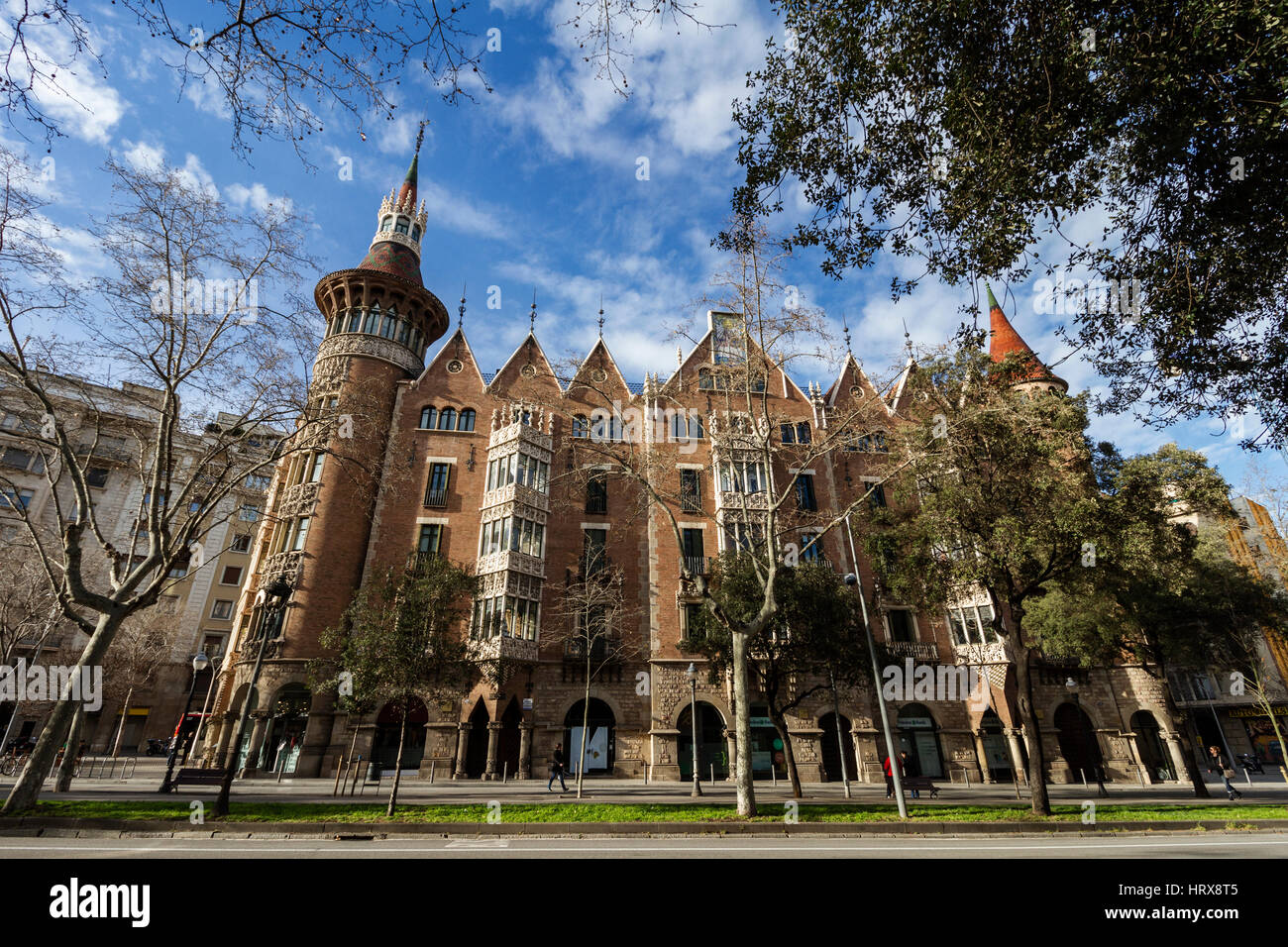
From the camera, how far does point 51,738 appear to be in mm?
12867

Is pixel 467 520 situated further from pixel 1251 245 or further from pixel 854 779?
pixel 1251 245

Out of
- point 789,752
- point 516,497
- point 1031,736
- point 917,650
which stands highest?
point 516,497

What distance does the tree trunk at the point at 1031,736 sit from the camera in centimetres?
1548

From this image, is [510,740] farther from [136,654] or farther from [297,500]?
[136,654]

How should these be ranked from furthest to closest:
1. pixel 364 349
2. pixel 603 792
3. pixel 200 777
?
pixel 364 349
pixel 603 792
pixel 200 777

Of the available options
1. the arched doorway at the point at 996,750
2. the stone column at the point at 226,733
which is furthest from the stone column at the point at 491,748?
the arched doorway at the point at 996,750

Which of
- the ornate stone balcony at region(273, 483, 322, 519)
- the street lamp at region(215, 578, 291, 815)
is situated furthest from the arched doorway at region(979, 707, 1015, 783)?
the ornate stone balcony at region(273, 483, 322, 519)

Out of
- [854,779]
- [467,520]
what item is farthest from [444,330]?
[854,779]

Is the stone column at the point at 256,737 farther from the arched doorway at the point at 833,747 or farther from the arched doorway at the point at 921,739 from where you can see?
the arched doorway at the point at 921,739

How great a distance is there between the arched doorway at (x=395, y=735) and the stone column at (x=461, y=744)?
183 centimetres

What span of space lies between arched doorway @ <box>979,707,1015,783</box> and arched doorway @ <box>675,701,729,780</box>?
12.7 metres

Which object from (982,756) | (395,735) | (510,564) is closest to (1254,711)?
(982,756)

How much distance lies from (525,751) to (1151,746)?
105 ft

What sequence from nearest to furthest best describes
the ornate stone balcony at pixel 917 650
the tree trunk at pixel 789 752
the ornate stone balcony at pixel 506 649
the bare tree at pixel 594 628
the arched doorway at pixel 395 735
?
the tree trunk at pixel 789 752 < the ornate stone balcony at pixel 506 649 < the arched doorway at pixel 395 735 < the bare tree at pixel 594 628 < the ornate stone balcony at pixel 917 650
